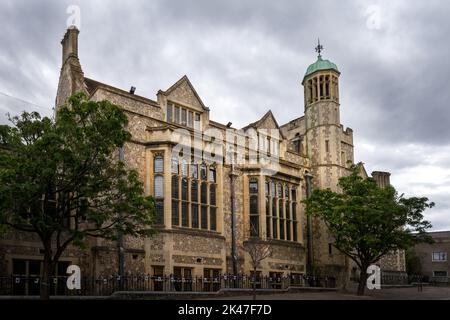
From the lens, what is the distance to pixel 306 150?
38.8m

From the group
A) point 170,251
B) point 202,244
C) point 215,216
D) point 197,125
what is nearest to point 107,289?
point 170,251

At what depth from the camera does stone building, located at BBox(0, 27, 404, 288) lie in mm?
26781

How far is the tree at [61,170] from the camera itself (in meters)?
17.9

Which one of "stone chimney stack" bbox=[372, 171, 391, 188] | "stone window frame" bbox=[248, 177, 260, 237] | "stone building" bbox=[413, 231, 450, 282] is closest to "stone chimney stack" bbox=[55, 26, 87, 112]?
"stone window frame" bbox=[248, 177, 260, 237]

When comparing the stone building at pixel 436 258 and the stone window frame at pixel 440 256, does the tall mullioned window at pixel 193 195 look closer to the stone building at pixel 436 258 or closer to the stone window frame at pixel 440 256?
the stone building at pixel 436 258

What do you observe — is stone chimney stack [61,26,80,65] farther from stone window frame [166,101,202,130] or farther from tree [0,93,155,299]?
tree [0,93,155,299]

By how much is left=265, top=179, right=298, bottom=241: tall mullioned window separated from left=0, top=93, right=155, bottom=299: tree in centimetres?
1392

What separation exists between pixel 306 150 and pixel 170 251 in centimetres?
1556

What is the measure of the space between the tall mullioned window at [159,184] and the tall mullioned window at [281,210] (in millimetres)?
7968

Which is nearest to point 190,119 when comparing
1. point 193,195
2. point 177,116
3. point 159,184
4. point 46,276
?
point 177,116

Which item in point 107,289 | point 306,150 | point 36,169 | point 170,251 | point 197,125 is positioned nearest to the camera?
point 36,169

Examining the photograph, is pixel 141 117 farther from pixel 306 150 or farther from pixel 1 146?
pixel 306 150

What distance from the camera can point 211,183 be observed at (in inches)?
1192

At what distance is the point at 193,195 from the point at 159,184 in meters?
2.24
